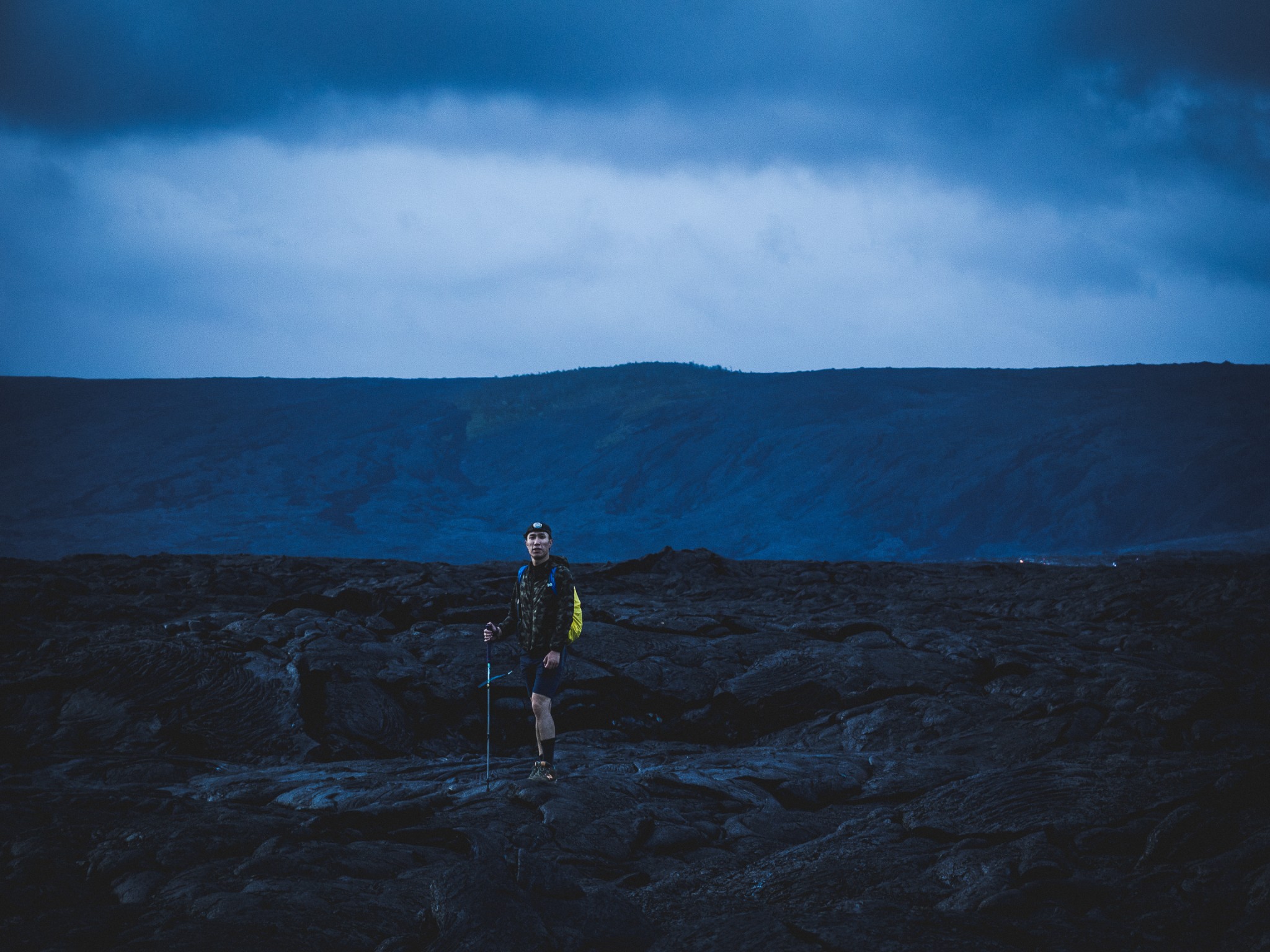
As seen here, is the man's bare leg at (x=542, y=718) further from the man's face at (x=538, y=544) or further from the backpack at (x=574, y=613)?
the man's face at (x=538, y=544)

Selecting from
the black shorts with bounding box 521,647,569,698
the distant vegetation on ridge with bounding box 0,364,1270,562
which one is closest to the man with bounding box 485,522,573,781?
the black shorts with bounding box 521,647,569,698

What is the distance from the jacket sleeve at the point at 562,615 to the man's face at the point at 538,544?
174 millimetres

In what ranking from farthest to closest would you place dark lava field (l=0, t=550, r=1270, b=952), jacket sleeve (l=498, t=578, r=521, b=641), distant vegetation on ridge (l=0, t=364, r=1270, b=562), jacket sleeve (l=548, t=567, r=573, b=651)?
1. distant vegetation on ridge (l=0, t=364, r=1270, b=562)
2. jacket sleeve (l=498, t=578, r=521, b=641)
3. jacket sleeve (l=548, t=567, r=573, b=651)
4. dark lava field (l=0, t=550, r=1270, b=952)

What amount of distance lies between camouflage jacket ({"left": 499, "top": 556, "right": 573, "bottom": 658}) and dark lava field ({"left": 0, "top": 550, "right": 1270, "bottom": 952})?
96 cm

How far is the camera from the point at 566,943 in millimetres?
4070

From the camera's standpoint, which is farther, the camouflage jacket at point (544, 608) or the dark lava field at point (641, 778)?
the camouflage jacket at point (544, 608)

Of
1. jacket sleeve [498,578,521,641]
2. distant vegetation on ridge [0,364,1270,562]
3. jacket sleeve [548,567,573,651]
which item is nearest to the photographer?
jacket sleeve [548,567,573,651]

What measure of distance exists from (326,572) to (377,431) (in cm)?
4900

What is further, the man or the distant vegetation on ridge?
the distant vegetation on ridge

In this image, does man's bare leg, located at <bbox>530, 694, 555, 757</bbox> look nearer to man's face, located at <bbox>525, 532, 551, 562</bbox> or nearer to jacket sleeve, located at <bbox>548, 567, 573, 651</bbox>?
jacket sleeve, located at <bbox>548, 567, 573, 651</bbox>

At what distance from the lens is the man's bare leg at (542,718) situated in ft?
20.4

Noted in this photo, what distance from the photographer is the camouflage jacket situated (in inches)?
244

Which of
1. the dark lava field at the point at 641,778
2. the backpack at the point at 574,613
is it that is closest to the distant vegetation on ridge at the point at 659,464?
the dark lava field at the point at 641,778

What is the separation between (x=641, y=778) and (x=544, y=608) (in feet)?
5.11
